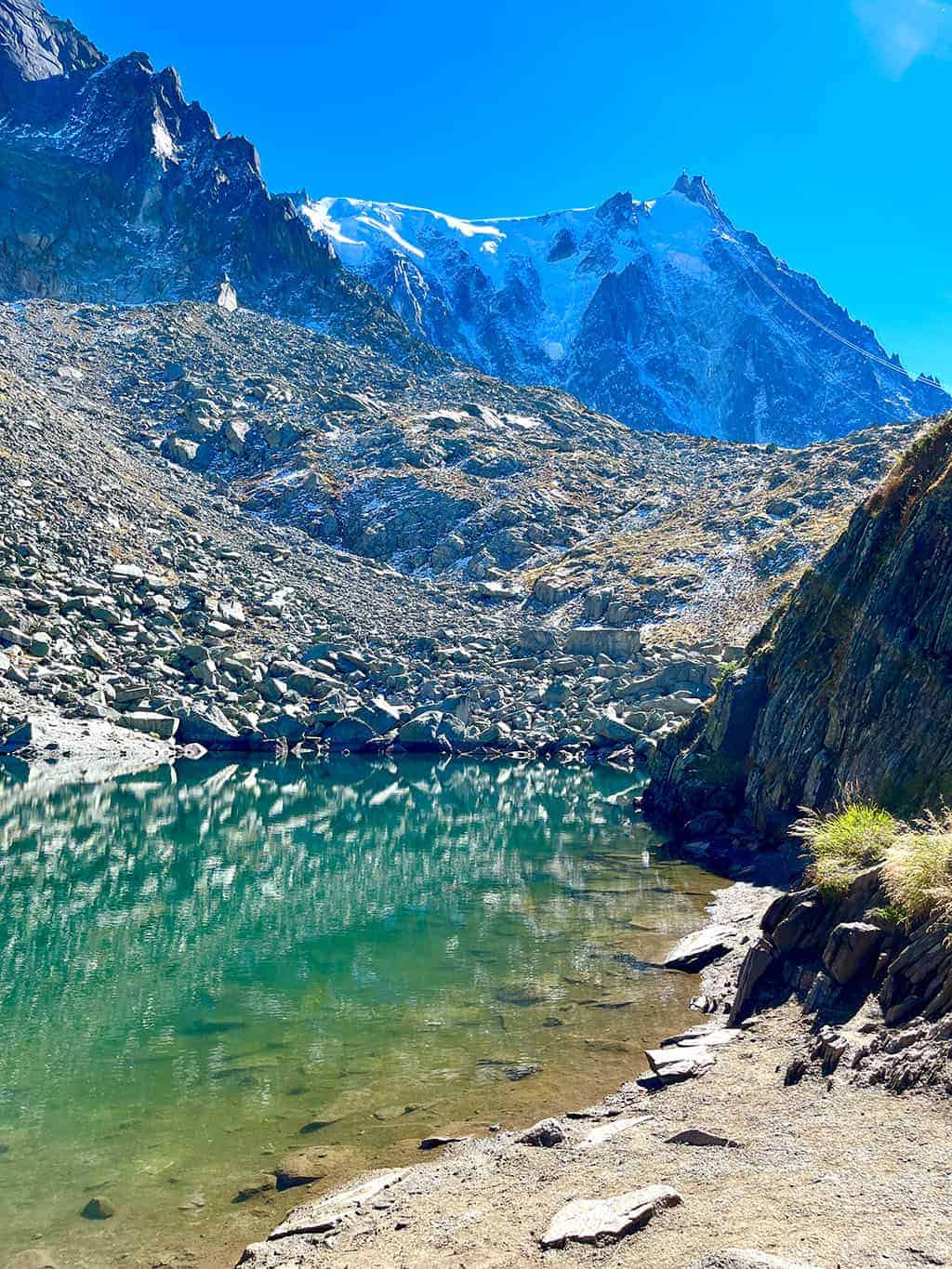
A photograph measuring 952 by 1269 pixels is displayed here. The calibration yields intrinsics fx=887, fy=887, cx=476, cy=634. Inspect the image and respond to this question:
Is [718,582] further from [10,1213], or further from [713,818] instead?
[10,1213]

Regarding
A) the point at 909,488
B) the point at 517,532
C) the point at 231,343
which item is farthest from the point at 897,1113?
the point at 231,343

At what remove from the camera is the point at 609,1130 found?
958cm

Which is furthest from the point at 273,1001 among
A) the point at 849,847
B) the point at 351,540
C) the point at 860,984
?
the point at 351,540

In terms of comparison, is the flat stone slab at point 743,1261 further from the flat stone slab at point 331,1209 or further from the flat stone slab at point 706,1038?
the flat stone slab at point 706,1038

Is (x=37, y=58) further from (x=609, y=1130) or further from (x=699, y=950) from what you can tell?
(x=609, y=1130)

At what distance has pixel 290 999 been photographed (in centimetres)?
1564

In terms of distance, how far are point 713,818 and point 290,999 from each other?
784 inches

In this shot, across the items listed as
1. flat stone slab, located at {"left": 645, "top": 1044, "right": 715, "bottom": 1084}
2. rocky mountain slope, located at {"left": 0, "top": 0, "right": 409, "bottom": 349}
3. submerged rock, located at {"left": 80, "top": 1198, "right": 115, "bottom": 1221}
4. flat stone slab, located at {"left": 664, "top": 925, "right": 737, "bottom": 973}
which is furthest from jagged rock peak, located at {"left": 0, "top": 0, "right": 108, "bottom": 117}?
flat stone slab, located at {"left": 645, "top": 1044, "right": 715, "bottom": 1084}

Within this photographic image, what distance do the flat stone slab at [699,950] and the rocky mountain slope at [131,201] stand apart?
4852 inches

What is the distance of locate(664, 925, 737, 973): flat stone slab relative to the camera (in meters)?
17.1

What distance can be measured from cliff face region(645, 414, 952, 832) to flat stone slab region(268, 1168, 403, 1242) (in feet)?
46.1

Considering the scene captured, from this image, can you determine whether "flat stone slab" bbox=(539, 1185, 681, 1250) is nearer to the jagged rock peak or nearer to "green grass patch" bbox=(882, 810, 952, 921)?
"green grass patch" bbox=(882, 810, 952, 921)

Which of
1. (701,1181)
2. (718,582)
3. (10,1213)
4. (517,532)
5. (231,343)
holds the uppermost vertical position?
(231,343)

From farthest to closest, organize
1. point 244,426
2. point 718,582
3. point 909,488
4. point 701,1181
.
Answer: point 244,426 → point 718,582 → point 909,488 → point 701,1181
